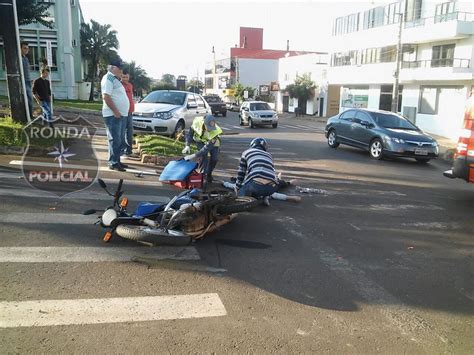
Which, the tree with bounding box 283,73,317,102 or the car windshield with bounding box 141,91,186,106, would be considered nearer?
the car windshield with bounding box 141,91,186,106

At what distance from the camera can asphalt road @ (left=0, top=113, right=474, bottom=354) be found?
339cm

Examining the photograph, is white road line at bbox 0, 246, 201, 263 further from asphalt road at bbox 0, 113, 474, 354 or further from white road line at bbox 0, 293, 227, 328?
white road line at bbox 0, 293, 227, 328

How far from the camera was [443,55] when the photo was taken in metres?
31.4

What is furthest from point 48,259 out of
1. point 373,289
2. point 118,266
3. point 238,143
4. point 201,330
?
point 238,143

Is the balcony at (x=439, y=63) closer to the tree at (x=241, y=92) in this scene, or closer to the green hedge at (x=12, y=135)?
the green hedge at (x=12, y=135)

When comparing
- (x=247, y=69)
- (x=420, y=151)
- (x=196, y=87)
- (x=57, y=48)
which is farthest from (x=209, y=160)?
(x=196, y=87)

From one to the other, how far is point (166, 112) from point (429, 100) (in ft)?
81.6

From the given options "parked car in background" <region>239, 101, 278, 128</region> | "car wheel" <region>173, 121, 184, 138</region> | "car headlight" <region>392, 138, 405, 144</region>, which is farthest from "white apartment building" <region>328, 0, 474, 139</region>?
"car wheel" <region>173, 121, 184, 138</region>

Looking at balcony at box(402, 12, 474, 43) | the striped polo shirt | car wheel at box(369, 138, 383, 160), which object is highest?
balcony at box(402, 12, 474, 43)

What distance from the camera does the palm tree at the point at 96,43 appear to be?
49.6 meters

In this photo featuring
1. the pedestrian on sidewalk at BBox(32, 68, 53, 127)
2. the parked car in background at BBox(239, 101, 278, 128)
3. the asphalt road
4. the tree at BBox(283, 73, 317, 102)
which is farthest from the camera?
the tree at BBox(283, 73, 317, 102)

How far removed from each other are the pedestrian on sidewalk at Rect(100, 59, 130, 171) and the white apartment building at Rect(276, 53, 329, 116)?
140ft

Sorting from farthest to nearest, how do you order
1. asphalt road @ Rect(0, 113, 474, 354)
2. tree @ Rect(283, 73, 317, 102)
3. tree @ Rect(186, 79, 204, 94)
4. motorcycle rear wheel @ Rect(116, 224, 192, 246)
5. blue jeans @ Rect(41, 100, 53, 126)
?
tree @ Rect(186, 79, 204, 94)
tree @ Rect(283, 73, 317, 102)
blue jeans @ Rect(41, 100, 53, 126)
motorcycle rear wheel @ Rect(116, 224, 192, 246)
asphalt road @ Rect(0, 113, 474, 354)

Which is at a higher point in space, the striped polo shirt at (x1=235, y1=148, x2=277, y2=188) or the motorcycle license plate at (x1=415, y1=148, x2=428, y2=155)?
the striped polo shirt at (x1=235, y1=148, x2=277, y2=188)
